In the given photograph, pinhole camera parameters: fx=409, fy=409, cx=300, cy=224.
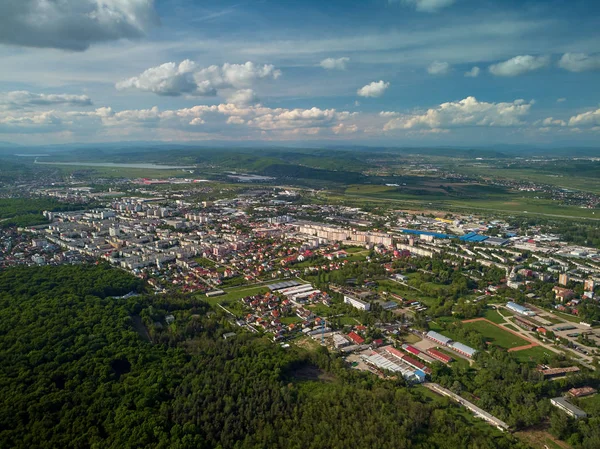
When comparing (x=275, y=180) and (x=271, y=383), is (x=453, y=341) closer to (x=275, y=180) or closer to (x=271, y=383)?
(x=271, y=383)

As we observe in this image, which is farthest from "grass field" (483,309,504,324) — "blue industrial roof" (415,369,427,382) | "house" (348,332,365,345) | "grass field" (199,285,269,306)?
"grass field" (199,285,269,306)

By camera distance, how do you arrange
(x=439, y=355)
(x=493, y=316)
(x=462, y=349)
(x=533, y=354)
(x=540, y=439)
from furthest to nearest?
(x=493, y=316)
(x=462, y=349)
(x=533, y=354)
(x=439, y=355)
(x=540, y=439)

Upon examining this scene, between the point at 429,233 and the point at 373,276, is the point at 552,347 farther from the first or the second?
the point at 429,233

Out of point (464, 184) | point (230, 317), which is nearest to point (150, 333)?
point (230, 317)

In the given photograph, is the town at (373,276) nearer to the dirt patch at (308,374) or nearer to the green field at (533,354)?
the green field at (533,354)

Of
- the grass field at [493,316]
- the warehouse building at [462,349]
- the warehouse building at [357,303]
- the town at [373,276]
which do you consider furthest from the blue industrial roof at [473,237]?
the warehouse building at [462,349]

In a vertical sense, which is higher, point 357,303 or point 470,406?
point 357,303

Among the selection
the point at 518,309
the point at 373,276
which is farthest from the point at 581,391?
the point at 373,276
